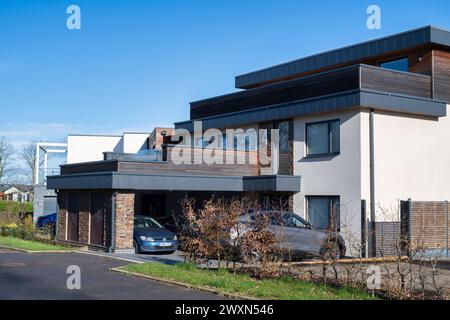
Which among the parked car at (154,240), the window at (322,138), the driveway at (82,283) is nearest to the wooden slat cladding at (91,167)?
the parked car at (154,240)

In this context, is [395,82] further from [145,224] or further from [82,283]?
[82,283]

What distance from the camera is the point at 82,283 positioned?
44.5 ft

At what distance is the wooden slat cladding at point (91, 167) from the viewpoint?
75.8 ft

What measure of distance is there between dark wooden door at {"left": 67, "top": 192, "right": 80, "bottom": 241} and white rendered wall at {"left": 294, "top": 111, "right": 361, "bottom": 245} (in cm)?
902

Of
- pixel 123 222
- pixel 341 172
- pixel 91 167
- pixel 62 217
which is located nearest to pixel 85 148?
pixel 62 217

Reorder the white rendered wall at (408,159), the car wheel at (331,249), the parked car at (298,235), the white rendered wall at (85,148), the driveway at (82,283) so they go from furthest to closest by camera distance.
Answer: the white rendered wall at (85,148), the white rendered wall at (408,159), the parked car at (298,235), the car wheel at (331,249), the driveway at (82,283)

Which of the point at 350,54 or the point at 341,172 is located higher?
the point at 350,54

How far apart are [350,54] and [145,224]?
10.9 meters

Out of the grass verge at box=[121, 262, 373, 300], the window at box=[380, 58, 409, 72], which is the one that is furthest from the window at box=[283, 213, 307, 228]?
the window at box=[380, 58, 409, 72]

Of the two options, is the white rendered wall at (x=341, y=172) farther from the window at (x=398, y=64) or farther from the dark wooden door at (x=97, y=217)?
the dark wooden door at (x=97, y=217)

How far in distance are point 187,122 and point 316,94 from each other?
8725 mm

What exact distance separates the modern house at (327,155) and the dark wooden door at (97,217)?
1.5 inches
